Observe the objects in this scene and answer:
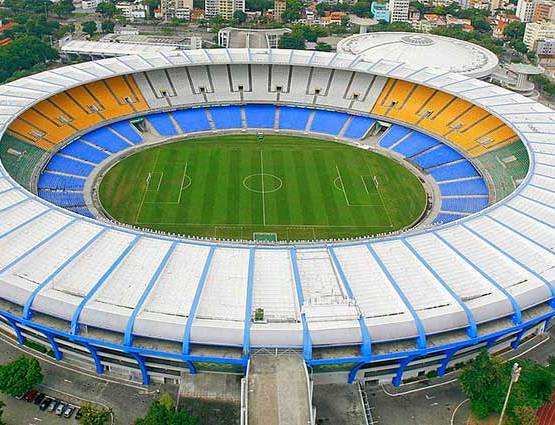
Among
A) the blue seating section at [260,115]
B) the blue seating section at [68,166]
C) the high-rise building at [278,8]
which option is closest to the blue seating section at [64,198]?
the blue seating section at [68,166]

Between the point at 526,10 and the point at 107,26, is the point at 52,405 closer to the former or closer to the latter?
the point at 107,26

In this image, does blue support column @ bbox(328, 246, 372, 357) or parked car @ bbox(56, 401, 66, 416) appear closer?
blue support column @ bbox(328, 246, 372, 357)

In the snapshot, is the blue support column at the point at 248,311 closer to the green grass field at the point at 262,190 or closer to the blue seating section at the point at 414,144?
the green grass field at the point at 262,190

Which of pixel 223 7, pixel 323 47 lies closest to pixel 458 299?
pixel 323 47

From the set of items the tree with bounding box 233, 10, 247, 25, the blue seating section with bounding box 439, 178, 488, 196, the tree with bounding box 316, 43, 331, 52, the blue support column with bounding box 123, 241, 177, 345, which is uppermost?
the tree with bounding box 233, 10, 247, 25

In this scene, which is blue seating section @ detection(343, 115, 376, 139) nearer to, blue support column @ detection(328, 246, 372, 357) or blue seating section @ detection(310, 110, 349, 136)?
blue seating section @ detection(310, 110, 349, 136)

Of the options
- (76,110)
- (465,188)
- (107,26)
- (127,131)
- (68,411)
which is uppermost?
(107,26)

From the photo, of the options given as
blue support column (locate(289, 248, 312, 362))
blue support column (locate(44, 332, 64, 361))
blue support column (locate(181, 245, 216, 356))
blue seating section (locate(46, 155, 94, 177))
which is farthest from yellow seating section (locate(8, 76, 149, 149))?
blue support column (locate(289, 248, 312, 362))
